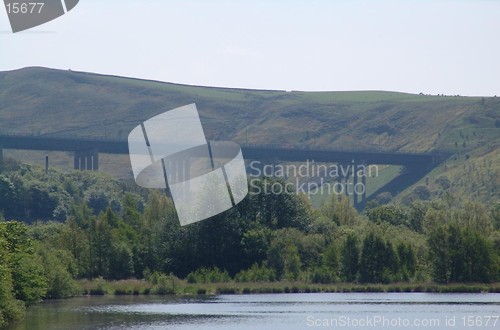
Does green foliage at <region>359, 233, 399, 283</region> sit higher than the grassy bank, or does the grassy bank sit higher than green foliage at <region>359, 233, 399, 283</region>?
green foliage at <region>359, 233, 399, 283</region>

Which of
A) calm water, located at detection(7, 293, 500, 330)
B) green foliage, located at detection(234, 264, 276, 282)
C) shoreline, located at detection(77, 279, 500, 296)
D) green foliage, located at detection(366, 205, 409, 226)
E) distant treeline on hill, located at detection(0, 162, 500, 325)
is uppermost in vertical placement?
green foliage, located at detection(366, 205, 409, 226)

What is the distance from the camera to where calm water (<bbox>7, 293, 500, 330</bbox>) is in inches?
2447

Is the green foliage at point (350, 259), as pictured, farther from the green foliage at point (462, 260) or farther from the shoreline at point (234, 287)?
the green foliage at point (462, 260)

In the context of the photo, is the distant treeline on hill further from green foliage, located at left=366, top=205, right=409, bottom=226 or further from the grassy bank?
the grassy bank

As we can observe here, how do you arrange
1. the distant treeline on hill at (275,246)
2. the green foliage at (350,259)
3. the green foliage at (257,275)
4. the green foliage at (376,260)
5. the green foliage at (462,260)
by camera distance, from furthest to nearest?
the green foliage at (257,275)
the green foliage at (350,259)
the green foliage at (376,260)
the distant treeline on hill at (275,246)
the green foliage at (462,260)

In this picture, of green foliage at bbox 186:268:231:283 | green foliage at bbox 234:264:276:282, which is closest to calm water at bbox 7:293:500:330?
green foliage at bbox 234:264:276:282

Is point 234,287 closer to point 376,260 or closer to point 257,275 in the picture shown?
point 257,275

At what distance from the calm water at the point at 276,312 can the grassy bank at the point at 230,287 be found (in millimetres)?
4534

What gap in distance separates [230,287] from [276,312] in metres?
27.4

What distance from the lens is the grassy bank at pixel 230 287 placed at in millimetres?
95062

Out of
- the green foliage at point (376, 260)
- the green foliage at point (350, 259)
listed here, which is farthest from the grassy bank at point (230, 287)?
the green foliage at point (376, 260)

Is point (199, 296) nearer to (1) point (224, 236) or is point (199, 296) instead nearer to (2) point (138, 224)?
(1) point (224, 236)

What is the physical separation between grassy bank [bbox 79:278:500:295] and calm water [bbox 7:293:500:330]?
14.9 ft

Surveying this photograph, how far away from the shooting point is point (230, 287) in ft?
329
